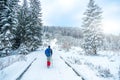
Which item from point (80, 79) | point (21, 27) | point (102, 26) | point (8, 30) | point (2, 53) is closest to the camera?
point (80, 79)

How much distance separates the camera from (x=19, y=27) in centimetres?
4431

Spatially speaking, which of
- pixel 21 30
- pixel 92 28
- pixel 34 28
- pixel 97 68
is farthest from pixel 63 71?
pixel 34 28

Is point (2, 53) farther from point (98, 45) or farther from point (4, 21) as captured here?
point (98, 45)

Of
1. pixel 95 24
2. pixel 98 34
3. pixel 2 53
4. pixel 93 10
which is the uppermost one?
pixel 93 10

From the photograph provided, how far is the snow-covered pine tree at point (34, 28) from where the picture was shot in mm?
45581

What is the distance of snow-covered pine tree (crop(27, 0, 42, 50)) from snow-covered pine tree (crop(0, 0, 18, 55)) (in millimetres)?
12682

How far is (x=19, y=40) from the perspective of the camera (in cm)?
4506

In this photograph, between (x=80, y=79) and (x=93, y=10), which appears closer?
(x=80, y=79)

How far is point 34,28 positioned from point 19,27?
436cm

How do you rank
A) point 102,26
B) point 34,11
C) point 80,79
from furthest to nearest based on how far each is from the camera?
point 34,11, point 102,26, point 80,79

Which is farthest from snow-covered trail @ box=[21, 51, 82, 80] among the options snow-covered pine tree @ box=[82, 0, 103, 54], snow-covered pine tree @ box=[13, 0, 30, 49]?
snow-covered pine tree @ box=[13, 0, 30, 49]

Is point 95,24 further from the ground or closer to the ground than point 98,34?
further from the ground

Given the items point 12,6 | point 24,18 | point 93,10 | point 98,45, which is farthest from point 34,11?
point 98,45

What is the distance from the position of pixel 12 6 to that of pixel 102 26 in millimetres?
18080
